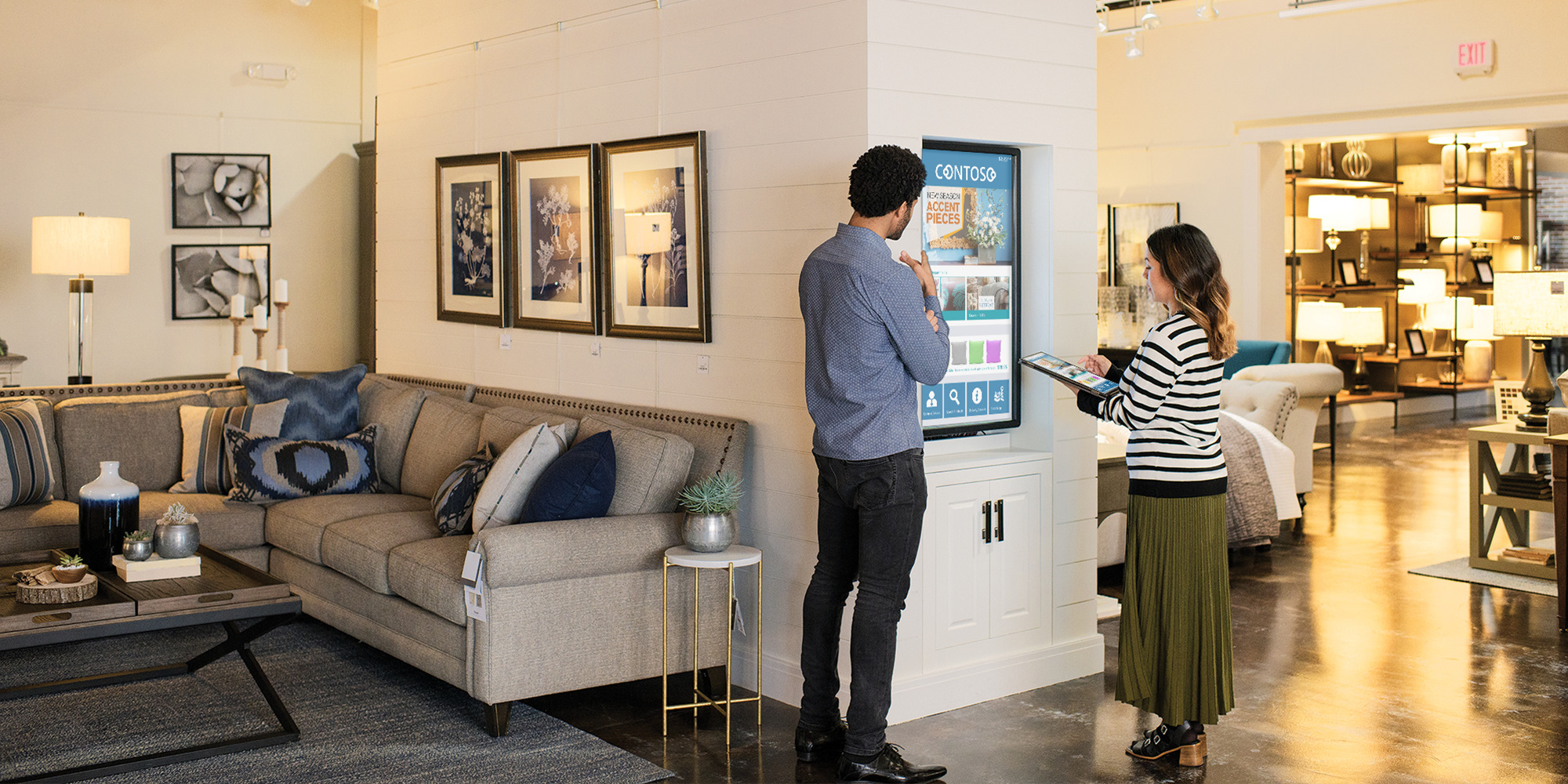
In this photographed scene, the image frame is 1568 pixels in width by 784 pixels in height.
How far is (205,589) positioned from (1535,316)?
5.56 meters

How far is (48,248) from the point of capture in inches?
291

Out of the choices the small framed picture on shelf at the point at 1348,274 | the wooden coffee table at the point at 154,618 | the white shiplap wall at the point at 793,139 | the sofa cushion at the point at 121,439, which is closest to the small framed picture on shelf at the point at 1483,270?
the small framed picture on shelf at the point at 1348,274

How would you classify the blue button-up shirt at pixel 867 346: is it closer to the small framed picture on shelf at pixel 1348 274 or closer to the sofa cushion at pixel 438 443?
the sofa cushion at pixel 438 443

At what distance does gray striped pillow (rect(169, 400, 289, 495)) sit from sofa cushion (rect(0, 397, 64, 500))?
44 cm

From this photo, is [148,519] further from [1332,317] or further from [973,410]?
[1332,317]

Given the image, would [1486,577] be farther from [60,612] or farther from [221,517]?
[60,612]

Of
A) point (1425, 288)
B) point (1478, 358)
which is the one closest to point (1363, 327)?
point (1425, 288)

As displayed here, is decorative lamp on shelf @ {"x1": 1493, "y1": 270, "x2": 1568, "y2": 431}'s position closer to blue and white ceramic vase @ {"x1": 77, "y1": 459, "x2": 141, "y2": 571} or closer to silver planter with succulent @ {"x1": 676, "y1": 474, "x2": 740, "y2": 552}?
silver planter with succulent @ {"x1": 676, "y1": 474, "x2": 740, "y2": 552}

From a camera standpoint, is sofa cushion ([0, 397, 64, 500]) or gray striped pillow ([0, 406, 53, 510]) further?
sofa cushion ([0, 397, 64, 500])

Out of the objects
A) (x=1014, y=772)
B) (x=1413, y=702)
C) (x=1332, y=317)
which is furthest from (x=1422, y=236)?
(x=1014, y=772)

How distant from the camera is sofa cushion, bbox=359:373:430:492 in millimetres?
5836

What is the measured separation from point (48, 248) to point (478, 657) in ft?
16.2

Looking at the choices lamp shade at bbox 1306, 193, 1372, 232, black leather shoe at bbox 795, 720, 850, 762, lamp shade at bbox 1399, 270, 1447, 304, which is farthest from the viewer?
lamp shade at bbox 1399, 270, 1447, 304

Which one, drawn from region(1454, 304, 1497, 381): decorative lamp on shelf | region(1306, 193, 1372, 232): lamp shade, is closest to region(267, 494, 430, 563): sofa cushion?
region(1306, 193, 1372, 232): lamp shade
